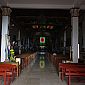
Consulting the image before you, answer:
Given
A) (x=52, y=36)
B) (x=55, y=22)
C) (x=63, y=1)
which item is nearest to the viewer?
(x=63, y=1)

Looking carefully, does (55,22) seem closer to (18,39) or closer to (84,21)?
(18,39)

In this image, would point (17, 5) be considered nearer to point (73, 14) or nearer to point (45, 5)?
point (45, 5)

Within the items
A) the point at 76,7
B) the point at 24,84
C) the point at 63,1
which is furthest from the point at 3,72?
the point at 76,7

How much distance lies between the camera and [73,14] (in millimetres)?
13086

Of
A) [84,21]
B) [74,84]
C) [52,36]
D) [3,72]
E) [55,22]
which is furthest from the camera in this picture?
[52,36]

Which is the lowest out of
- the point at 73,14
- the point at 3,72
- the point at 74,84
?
the point at 74,84

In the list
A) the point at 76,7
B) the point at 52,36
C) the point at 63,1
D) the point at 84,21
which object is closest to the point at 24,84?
the point at 63,1

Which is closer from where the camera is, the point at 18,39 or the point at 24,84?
the point at 24,84

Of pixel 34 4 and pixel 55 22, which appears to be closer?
pixel 34 4

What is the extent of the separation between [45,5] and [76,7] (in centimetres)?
178

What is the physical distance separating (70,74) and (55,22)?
66.1ft

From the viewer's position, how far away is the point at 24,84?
23.4 feet

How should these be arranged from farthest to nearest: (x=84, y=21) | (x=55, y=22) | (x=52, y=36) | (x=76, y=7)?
(x=52, y=36), (x=55, y=22), (x=84, y=21), (x=76, y=7)

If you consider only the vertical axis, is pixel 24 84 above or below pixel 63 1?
below
